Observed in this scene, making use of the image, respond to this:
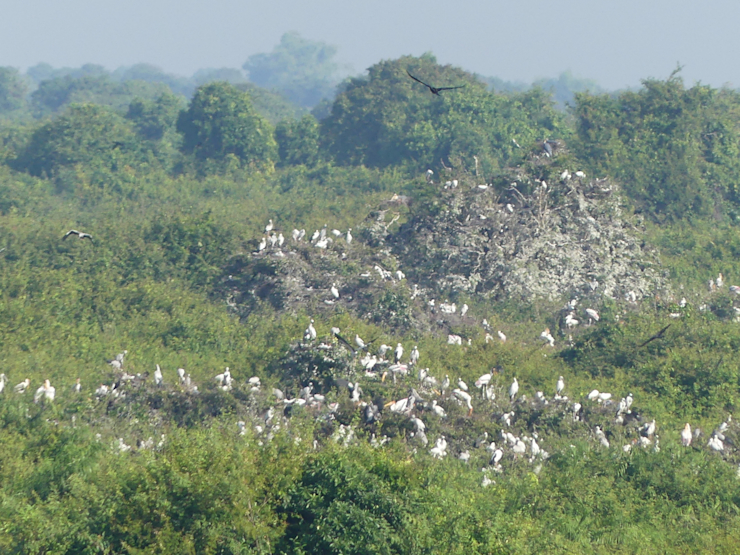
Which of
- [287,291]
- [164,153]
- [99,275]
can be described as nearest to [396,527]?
[287,291]

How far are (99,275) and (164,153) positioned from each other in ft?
55.2

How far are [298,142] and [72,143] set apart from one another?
8.91 metres

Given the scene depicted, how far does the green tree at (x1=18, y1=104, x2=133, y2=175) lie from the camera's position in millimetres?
32688

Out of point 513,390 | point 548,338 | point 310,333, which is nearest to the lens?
point 513,390

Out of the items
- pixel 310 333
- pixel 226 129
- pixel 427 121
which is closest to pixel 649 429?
pixel 310 333

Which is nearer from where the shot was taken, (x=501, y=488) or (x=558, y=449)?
(x=501, y=488)

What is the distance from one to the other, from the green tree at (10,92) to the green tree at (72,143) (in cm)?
2877

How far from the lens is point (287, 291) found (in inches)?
790

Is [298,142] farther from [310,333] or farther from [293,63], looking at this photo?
[293,63]

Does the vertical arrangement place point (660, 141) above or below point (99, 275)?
above

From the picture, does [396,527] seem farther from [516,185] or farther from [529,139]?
[529,139]

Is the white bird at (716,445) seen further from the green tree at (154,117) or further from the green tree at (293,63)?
the green tree at (293,63)

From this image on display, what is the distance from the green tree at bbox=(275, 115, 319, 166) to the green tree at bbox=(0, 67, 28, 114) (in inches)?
1157

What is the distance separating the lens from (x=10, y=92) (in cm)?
6372
